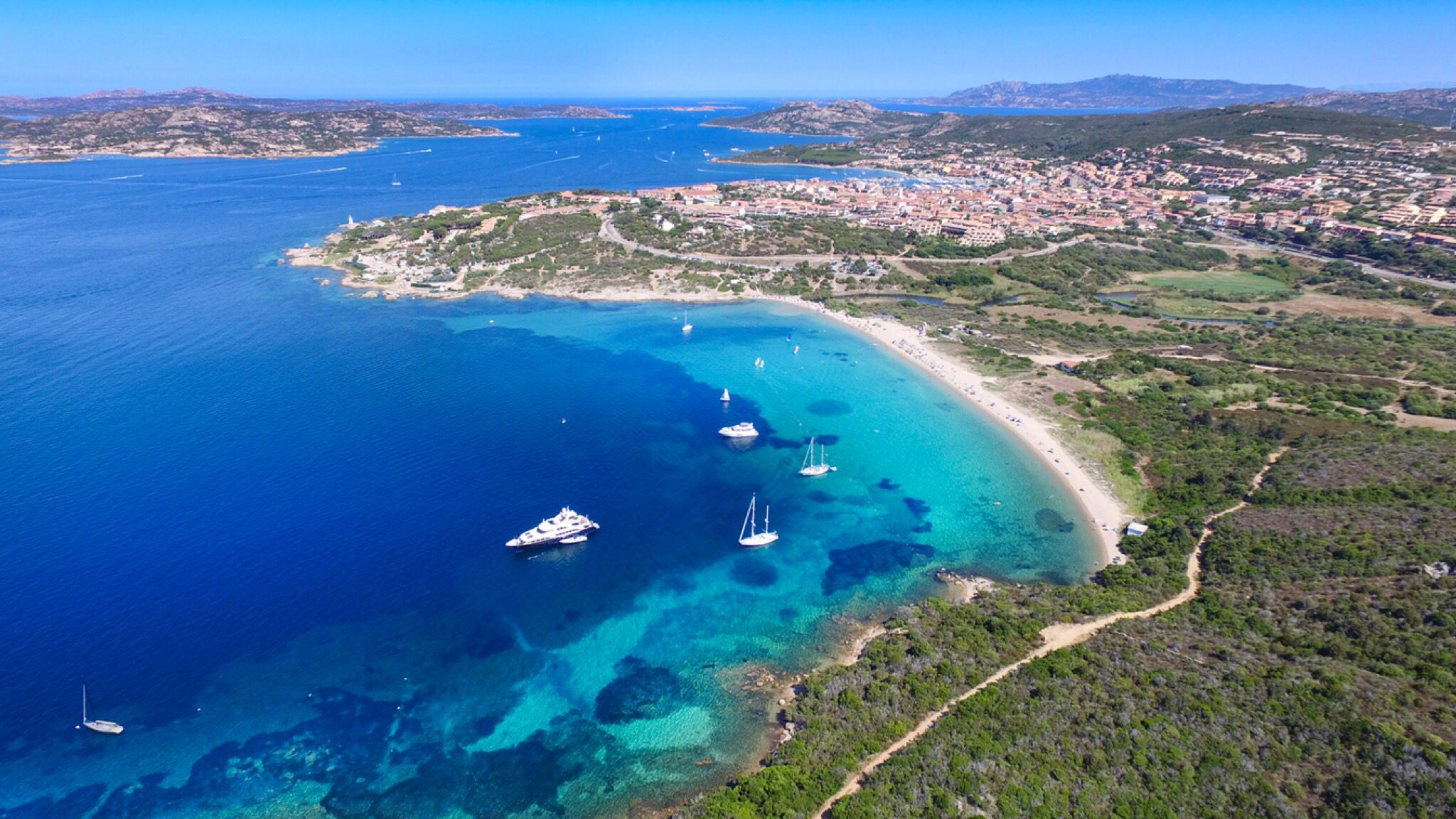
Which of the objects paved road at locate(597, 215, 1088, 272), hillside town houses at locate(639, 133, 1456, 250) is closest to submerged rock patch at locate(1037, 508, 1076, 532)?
paved road at locate(597, 215, 1088, 272)

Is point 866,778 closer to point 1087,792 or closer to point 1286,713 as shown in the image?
point 1087,792

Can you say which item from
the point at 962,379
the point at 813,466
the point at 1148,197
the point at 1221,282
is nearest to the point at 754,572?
the point at 813,466

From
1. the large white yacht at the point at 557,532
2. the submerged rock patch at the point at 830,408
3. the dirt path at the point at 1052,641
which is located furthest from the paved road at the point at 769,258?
the dirt path at the point at 1052,641

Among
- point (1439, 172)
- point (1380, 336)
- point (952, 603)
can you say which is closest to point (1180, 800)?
point (952, 603)

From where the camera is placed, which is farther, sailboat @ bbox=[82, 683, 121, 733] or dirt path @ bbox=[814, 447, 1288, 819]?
sailboat @ bbox=[82, 683, 121, 733]

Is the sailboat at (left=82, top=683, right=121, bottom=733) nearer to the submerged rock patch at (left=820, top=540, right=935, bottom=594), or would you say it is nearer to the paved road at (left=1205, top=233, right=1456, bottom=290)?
the submerged rock patch at (left=820, top=540, right=935, bottom=594)

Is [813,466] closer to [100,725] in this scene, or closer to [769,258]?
[100,725]
